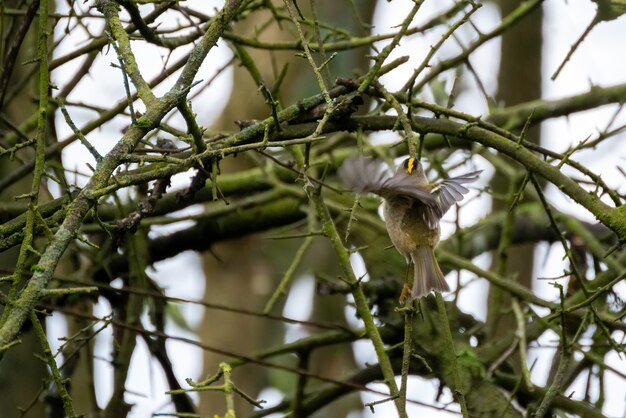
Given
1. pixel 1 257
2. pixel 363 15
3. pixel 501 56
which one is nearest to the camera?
pixel 1 257

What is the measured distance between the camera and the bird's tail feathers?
3672 millimetres

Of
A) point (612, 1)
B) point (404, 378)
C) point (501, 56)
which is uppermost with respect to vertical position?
point (501, 56)

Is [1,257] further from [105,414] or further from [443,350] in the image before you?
[443,350]

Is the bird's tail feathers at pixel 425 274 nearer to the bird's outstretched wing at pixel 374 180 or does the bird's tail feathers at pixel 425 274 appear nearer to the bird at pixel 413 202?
the bird at pixel 413 202

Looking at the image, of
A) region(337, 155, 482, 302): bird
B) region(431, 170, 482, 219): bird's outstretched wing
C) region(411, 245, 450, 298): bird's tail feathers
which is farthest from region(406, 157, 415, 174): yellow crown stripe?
region(411, 245, 450, 298): bird's tail feathers

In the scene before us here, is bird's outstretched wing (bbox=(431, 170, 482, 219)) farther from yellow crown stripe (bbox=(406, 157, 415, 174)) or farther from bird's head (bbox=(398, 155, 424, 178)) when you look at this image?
yellow crown stripe (bbox=(406, 157, 415, 174))

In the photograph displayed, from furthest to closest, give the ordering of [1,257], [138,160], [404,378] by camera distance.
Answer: [1,257] → [404,378] → [138,160]

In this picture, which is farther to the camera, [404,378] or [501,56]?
[501,56]

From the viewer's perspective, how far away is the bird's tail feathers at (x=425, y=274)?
3.67 metres

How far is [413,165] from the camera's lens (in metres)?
3.60

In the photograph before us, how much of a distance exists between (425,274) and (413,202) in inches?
17.2

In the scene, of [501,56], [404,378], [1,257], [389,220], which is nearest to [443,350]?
[389,220]

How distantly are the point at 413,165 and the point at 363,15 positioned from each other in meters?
7.00

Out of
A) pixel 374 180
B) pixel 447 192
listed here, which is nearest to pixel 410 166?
pixel 374 180
